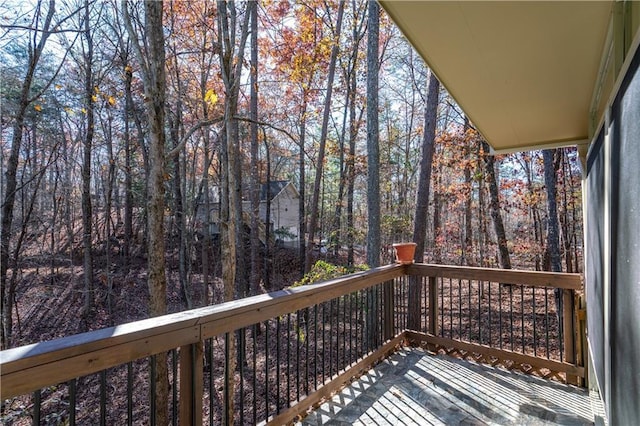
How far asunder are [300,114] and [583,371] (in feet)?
38.0

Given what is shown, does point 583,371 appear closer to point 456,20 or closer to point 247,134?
point 456,20

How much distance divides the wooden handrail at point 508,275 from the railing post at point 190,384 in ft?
8.56

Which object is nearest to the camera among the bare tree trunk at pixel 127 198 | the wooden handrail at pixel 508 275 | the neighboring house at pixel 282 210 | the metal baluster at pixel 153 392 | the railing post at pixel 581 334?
the metal baluster at pixel 153 392

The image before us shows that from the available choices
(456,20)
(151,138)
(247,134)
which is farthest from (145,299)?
(456,20)

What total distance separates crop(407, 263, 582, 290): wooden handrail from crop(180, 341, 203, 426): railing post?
8.56 ft

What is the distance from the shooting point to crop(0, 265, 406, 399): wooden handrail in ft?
3.38

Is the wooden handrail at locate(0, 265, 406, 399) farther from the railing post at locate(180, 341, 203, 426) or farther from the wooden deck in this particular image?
the wooden deck

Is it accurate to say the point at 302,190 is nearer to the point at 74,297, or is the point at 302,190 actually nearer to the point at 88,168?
the point at 88,168

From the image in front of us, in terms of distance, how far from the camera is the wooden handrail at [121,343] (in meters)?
1.03

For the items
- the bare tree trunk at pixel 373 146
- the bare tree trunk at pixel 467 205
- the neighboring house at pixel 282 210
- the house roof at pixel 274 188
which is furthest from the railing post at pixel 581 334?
the house roof at pixel 274 188

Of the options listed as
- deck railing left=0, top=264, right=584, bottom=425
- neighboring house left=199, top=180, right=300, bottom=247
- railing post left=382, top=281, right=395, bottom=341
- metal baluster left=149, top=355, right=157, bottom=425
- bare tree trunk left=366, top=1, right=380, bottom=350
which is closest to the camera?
deck railing left=0, top=264, right=584, bottom=425

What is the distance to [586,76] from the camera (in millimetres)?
1972

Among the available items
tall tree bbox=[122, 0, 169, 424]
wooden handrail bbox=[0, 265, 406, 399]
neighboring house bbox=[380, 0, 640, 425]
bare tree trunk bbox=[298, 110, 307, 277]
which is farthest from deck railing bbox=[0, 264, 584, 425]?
bare tree trunk bbox=[298, 110, 307, 277]

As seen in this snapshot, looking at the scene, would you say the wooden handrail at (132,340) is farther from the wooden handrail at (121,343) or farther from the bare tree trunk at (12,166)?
the bare tree trunk at (12,166)
